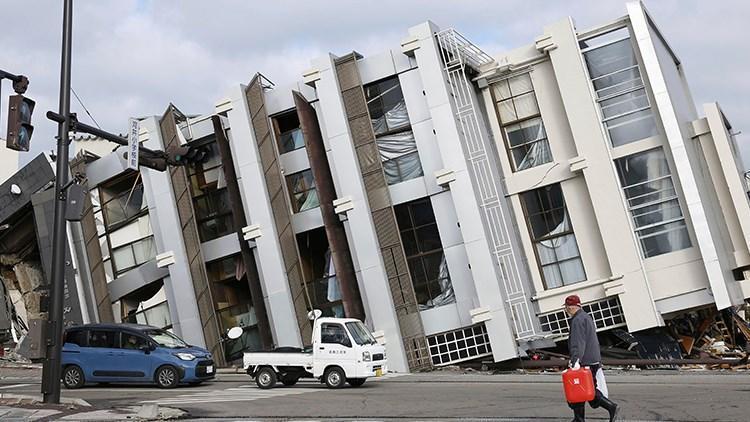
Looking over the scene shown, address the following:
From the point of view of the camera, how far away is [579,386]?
10.4 metres

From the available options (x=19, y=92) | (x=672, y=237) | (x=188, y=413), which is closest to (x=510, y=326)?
(x=672, y=237)

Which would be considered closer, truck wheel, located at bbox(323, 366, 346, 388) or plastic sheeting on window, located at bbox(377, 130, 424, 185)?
truck wheel, located at bbox(323, 366, 346, 388)

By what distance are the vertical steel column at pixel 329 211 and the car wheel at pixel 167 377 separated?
6738 mm

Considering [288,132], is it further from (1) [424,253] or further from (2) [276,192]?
(1) [424,253]

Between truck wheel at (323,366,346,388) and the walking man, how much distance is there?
10739 millimetres

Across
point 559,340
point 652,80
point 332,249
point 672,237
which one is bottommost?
point 559,340

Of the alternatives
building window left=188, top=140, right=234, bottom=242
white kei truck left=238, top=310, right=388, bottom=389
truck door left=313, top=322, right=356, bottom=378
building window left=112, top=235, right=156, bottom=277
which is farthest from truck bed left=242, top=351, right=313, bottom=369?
building window left=112, top=235, right=156, bottom=277

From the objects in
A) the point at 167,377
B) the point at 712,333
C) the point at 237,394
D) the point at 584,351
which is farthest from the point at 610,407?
the point at 712,333

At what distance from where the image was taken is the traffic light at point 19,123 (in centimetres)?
1487

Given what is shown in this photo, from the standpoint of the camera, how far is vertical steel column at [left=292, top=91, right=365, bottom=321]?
1119 inches

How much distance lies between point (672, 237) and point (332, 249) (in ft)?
34.3

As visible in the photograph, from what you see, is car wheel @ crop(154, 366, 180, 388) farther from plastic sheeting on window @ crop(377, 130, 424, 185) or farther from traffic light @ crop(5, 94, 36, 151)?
traffic light @ crop(5, 94, 36, 151)

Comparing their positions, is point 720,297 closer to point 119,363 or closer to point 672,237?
point 672,237

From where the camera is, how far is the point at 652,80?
26625mm
